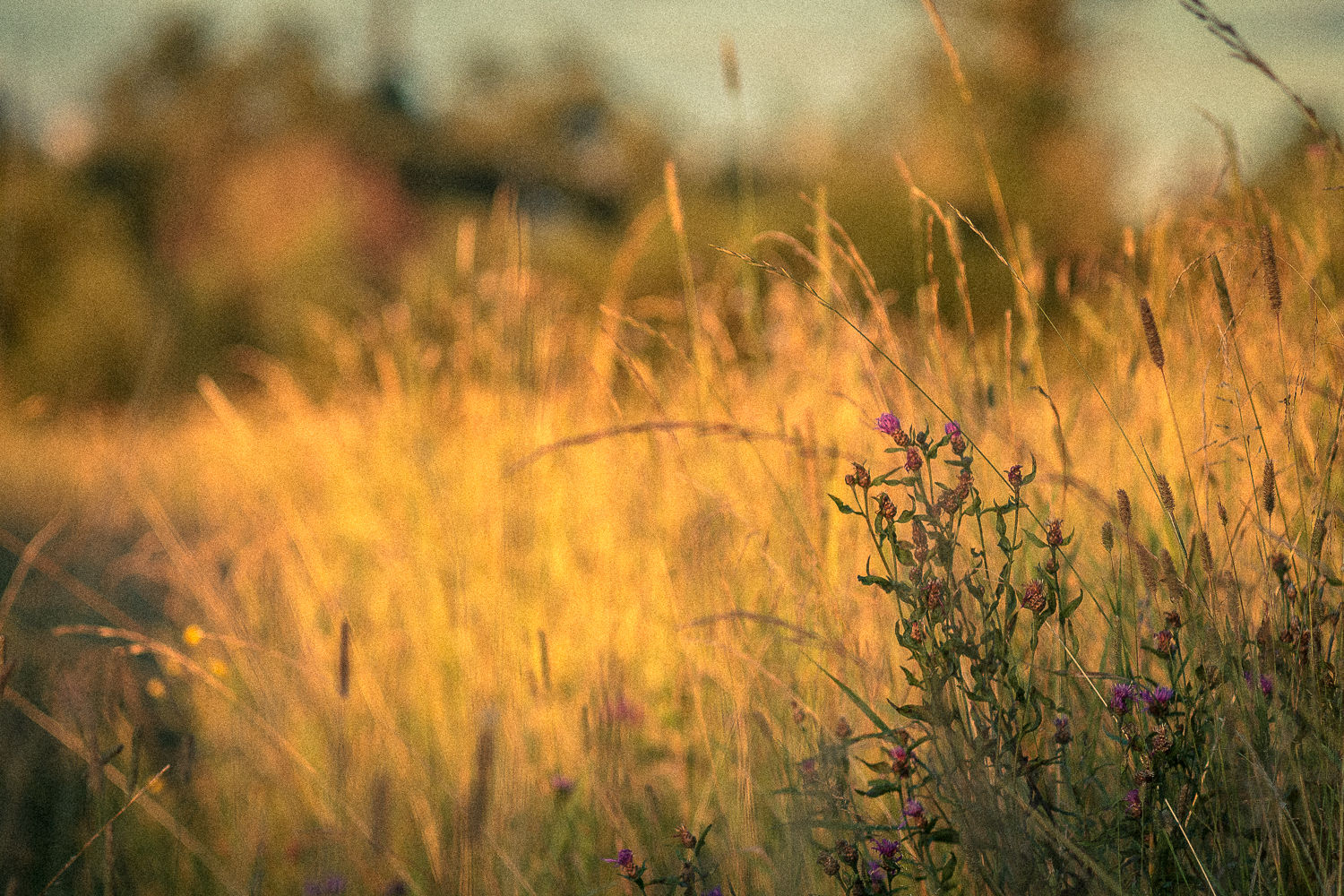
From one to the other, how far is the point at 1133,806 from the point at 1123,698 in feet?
0.33

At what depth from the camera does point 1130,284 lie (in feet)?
5.72

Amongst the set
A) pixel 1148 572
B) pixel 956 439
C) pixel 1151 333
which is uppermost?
pixel 1151 333

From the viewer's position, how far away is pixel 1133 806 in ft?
2.96

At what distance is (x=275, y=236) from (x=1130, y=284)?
1617cm

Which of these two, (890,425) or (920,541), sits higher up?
(890,425)

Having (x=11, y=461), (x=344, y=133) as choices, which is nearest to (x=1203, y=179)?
(x=11, y=461)

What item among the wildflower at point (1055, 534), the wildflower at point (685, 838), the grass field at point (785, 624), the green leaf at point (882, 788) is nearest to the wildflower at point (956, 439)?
the grass field at point (785, 624)

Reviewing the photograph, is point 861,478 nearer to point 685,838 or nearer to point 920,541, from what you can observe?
point 920,541

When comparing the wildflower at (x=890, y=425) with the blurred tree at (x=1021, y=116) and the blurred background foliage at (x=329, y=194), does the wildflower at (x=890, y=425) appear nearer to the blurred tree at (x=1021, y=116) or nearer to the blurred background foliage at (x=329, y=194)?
the blurred background foliage at (x=329, y=194)

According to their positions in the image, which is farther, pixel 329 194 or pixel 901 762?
pixel 329 194

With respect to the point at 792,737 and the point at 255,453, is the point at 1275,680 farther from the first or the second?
the point at 255,453

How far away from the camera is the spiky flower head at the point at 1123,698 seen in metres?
0.92

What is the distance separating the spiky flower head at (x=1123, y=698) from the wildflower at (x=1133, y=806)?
82mm

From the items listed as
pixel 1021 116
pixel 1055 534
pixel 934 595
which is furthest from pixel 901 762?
pixel 1021 116
